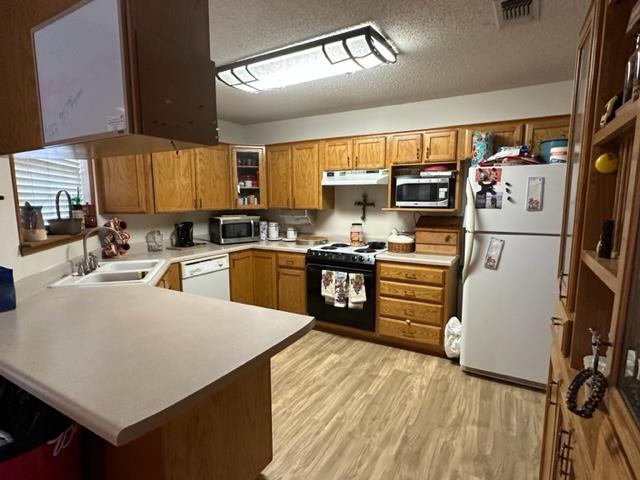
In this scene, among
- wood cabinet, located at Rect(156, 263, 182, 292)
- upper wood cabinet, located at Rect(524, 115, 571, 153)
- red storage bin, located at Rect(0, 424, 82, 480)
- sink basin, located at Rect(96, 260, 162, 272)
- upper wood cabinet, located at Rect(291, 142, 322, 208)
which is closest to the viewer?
red storage bin, located at Rect(0, 424, 82, 480)

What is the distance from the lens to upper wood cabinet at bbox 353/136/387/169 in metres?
3.34

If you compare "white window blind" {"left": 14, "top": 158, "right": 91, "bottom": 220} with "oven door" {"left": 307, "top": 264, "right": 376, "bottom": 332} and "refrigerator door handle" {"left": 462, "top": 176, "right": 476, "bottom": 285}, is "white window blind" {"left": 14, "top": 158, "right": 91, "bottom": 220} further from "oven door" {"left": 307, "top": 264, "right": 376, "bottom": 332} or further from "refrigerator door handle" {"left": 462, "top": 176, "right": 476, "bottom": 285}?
"refrigerator door handle" {"left": 462, "top": 176, "right": 476, "bottom": 285}

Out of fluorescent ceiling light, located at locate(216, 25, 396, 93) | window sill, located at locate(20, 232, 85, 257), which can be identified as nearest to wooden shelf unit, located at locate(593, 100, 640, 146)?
fluorescent ceiling light, located at locate(216, 25, 396, 93)

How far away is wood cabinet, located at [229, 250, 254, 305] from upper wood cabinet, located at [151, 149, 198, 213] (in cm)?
73

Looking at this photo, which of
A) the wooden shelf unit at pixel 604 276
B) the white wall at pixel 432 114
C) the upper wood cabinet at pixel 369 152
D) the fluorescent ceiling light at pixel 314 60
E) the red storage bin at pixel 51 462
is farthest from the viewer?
the upper wood cabinet at pixel 369 152

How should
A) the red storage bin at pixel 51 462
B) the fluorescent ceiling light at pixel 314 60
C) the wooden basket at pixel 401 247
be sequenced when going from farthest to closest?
the wooden basket at pixel 401 247, the fluorescent ceiling light at pixel 314 60, the red storage bin at pixel 51 462

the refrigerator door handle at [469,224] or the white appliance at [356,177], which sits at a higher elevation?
the white appliance at [356,177]

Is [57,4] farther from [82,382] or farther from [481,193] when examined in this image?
[481,193]

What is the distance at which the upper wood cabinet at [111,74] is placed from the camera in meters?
0.89

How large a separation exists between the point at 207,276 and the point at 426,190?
2296mm

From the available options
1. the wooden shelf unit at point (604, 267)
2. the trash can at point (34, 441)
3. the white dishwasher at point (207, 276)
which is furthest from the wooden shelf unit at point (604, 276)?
the white dishwasher at point (207, 276)

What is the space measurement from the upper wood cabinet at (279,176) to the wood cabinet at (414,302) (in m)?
1.50

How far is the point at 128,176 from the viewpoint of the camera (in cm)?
309

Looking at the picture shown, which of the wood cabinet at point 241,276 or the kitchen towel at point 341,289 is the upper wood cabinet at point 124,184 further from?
the kitchen towel at point 341,289
